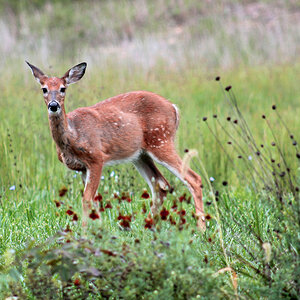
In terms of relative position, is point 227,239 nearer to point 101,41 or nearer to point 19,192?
point 19,192

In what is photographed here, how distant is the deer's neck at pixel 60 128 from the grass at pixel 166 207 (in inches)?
21.4

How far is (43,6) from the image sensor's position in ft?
83.0

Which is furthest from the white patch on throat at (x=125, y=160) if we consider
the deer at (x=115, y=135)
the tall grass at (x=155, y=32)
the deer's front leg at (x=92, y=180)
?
the tall grass at (x=155, y=32)

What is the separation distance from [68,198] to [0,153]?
36.6 inches

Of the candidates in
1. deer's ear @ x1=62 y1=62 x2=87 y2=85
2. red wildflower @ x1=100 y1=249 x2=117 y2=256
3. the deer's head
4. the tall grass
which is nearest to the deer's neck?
the deer's head

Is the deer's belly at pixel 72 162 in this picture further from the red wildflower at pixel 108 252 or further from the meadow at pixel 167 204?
the red wildflower at pixel 108 252

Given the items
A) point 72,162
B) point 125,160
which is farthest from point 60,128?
point 125,160

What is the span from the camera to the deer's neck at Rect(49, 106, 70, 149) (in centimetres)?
525

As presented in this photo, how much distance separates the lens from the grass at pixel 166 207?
3.28 metres

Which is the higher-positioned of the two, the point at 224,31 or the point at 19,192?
the point at 19,192

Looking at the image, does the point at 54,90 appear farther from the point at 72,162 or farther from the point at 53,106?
the point at 72,162

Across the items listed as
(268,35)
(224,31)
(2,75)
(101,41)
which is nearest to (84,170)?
(2,75)

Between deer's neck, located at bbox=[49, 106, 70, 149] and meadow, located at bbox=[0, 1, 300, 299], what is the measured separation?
0.47 metres

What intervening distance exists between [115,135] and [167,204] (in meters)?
0.80
